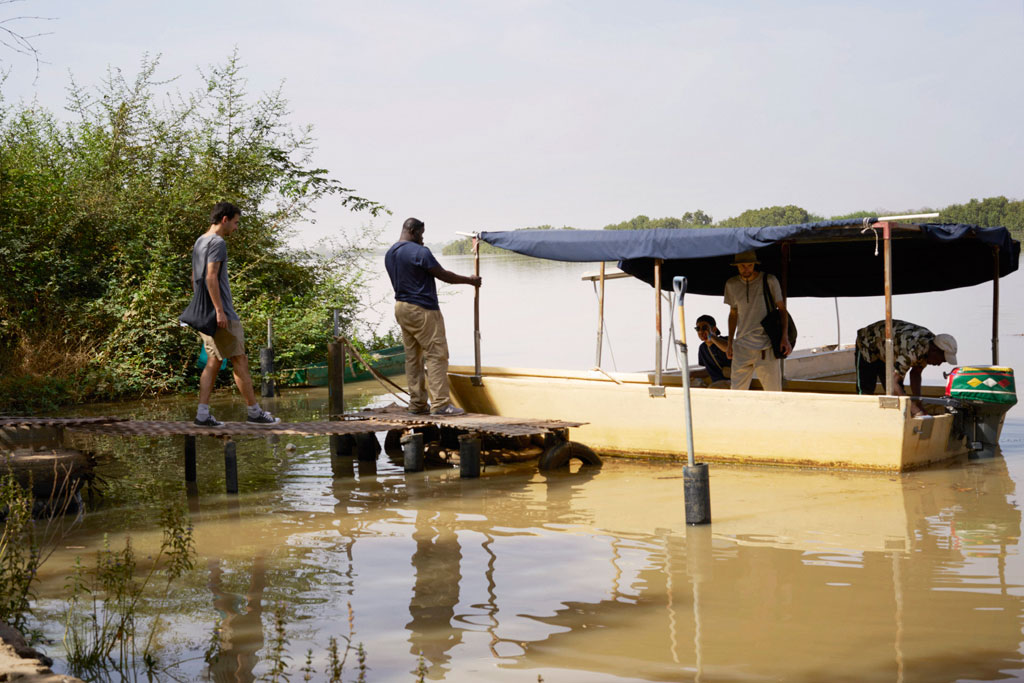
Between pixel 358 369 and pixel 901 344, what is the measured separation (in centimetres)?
1395

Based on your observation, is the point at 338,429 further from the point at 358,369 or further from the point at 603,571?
the point at 358,369

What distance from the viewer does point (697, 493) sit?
27.5ft

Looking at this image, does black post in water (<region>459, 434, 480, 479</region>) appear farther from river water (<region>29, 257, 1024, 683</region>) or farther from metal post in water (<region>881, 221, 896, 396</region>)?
metal post in water (<region>881, 221, 896, 396</region>)

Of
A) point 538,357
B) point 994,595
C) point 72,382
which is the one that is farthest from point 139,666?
point 538,357

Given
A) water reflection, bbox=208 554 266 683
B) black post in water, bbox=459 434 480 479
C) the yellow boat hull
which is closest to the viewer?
water reflection, bbox=208 554 266 683

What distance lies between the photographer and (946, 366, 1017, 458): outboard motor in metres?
11.1

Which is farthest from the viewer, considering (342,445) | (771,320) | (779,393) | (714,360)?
(714,360)

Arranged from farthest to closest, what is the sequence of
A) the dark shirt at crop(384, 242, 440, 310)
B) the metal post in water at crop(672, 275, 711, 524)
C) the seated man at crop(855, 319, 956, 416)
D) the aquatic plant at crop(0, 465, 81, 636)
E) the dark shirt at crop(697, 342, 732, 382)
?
the dark shirt at crop(697, 342, 732, 382) < the dark shirt at crop(384, 242, 440, 310) < the seated man at crop(855, 319, 956, 416) < the metal post in water at crop(672, 275, 711, 524) < the aquatic plant at crop(0, 465, 81, 636)

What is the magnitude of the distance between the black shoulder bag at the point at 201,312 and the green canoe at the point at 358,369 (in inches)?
398

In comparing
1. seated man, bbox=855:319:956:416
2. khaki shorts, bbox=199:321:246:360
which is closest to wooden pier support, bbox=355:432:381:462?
khaki shorts, bbox=199:321:246:360

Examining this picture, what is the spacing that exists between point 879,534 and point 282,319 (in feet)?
47.7

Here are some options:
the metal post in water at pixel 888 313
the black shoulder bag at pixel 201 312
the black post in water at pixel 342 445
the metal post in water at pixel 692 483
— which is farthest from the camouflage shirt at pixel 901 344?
the black shoulder bag at pixel 201 312

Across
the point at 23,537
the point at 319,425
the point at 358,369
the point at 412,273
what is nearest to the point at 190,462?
the point at 319,425

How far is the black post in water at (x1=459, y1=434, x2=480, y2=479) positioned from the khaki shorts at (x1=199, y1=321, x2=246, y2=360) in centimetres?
240
